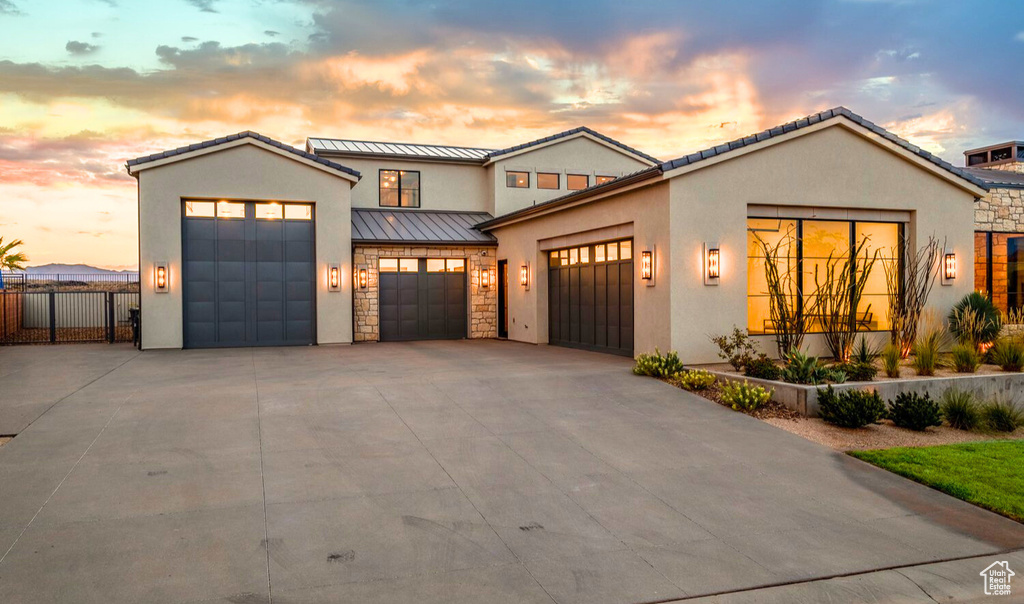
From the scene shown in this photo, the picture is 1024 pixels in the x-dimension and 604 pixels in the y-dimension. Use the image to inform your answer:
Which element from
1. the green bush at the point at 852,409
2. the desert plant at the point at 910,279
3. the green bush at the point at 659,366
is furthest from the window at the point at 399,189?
the green bush at the point at 852,409

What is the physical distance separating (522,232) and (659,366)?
914cm

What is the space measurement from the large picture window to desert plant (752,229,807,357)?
22 millimetres

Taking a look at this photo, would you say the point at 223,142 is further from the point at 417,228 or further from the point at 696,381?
the point at 696,381

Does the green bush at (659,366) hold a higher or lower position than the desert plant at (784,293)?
lower

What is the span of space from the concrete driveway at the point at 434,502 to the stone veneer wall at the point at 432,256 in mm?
9848

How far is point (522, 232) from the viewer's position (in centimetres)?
2056

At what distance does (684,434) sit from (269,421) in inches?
218

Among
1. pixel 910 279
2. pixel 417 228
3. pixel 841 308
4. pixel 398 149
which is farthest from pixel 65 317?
pixel 910 279

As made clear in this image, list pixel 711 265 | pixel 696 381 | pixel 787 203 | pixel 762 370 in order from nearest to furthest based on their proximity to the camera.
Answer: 1. pixel 762 370
2. pixel 696 381
3. pixel 711 265
4. pixel 787 203

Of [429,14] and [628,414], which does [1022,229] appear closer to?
[628,414]

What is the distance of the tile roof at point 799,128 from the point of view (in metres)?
13.3

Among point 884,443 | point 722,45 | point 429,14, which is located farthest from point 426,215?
point 884,443

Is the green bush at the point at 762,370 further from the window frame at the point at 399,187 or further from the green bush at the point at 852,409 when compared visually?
the window frame at the point at 399,187

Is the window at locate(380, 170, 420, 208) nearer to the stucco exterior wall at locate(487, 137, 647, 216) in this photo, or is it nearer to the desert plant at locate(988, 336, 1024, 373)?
the stucco exterior wall at locate(487, 137, 647, 216)
